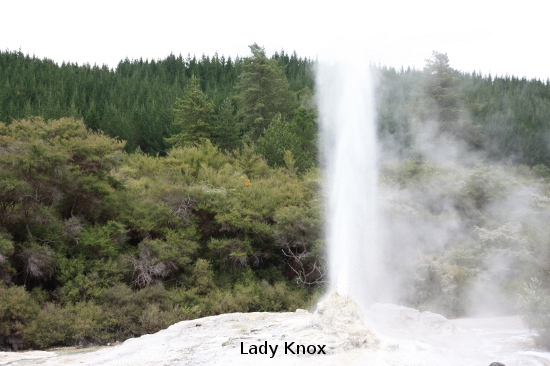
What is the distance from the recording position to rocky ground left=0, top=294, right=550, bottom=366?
1037cm

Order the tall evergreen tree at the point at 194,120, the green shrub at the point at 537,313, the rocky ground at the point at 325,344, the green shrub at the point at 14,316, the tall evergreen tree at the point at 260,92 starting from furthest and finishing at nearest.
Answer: the tall evergreen tree at the point at 260,92 < the tall evergreen tree at the point at 194,120 < the green shrub at the point at 14,316 < the green shrub at the point at 537,313 < the rocky ground at the point at 325,344

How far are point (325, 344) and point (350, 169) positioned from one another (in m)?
5.41

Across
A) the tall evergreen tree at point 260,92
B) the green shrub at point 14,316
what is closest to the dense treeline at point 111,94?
Answer: the tall evergreen tree at point 260,92

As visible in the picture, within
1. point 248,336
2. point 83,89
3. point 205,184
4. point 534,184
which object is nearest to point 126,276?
point 205,184

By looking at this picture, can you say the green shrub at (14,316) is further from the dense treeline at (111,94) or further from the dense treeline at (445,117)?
the dense treeline at (111,94)

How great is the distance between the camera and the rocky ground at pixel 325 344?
408 inches

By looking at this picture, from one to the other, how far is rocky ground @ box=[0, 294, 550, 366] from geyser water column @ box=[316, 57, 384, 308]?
1.52 metres

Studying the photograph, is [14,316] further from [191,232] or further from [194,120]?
[194,120]

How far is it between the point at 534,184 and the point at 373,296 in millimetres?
13417

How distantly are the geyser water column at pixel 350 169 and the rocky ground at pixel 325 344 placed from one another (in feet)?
4.99

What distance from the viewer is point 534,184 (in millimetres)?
27906

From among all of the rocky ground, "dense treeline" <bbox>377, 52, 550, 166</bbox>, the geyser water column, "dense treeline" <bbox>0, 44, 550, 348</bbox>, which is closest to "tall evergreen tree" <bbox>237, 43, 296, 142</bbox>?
"dense treeline" <bbox>377, 52, 550, 166</bbox>

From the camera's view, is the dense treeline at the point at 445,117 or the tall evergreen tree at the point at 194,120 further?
the tall evergreen tree at the point at 194,120

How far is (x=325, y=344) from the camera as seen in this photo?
34.5 ft
